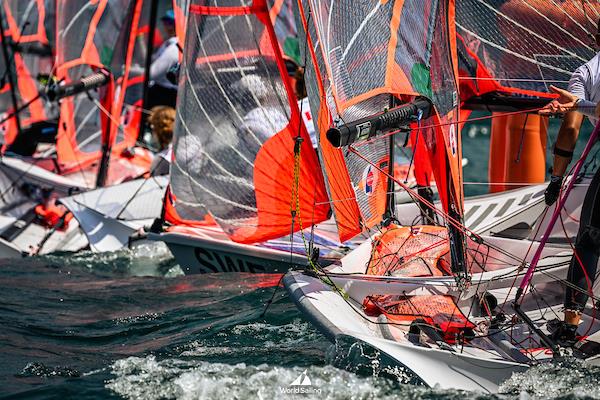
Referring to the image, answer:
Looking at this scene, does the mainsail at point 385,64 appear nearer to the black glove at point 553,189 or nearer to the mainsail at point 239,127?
the black glove at point 553,189

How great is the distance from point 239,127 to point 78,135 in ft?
14.6

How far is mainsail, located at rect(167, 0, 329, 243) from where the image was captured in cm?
704

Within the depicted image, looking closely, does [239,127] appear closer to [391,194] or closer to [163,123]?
[391,194]

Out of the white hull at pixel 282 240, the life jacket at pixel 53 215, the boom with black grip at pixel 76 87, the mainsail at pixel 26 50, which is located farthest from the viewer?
the mainsail at pixel 26 50

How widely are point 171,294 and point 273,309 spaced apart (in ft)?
3.79

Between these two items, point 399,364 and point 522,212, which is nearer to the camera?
point 399,364

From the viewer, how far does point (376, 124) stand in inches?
204

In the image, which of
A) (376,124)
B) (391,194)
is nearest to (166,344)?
(376,124)

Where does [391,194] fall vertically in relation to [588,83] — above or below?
below

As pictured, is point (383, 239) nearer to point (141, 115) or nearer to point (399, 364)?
point (399, 364)

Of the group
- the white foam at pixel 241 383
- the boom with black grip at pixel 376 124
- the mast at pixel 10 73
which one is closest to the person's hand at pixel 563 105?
the boom with black grip at pixel 376 124

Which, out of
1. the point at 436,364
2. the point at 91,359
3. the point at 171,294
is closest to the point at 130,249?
the point at 171,294

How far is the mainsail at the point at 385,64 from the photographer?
561 centimetres

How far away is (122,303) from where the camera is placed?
23.0 feet
